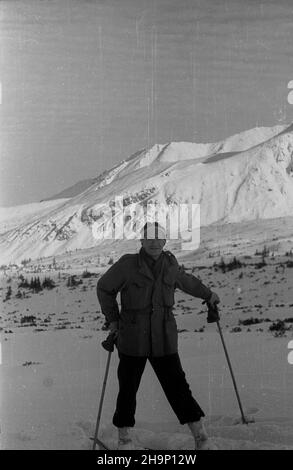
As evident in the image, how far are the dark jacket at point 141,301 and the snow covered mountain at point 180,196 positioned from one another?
18.4 meters

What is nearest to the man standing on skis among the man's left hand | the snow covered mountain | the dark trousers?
the dark trousers

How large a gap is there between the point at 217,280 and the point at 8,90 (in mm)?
12075

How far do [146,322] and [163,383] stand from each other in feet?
1.37

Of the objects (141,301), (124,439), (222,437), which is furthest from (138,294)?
(222,437)

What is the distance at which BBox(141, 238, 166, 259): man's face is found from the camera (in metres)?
4.30

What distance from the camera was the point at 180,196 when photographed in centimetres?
3253

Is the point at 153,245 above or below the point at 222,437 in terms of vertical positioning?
above

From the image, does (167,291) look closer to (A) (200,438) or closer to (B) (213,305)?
(B) (213,305)

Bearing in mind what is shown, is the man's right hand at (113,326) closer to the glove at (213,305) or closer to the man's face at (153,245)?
the man's face at (153,245)

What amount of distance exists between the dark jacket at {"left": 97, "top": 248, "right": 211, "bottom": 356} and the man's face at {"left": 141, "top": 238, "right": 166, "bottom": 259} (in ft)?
0.13

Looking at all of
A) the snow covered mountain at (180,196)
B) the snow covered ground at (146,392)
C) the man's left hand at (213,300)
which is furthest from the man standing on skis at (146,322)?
the snow covered mountain at (180,196)

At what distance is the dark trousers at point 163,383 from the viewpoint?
433 centimetres

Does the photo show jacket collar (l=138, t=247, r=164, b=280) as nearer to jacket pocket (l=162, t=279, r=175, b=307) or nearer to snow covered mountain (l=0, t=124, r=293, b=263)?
jacket pocket (l=162, t=279, r=175, b=307)

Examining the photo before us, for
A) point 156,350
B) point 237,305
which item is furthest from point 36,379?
point 237,305
